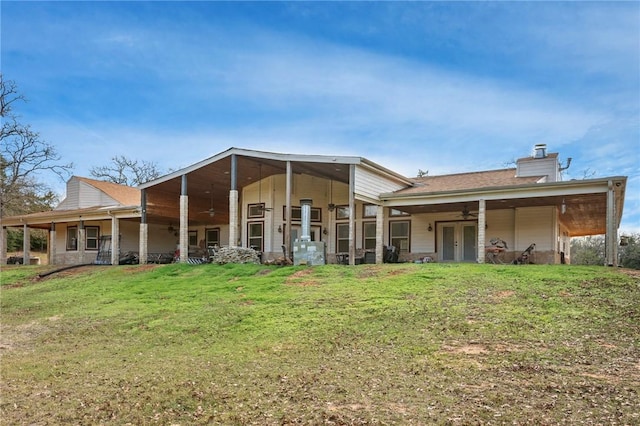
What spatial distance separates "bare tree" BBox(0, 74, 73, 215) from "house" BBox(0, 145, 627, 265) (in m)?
11.0

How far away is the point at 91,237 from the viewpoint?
25.5 metres

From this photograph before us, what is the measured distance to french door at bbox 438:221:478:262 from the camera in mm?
18234

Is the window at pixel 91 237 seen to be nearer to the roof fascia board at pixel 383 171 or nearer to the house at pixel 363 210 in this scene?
the house at pixel 363 210

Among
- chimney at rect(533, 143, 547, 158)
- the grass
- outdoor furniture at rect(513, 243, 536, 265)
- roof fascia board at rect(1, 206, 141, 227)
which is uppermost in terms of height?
chimney at rect(533, 143, 547, 158)

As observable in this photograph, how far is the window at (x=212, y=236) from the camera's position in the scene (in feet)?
80.3

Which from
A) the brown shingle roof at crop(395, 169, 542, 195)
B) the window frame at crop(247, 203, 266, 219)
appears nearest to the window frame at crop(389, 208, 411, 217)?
the brown shingle roof at crop(395, 169, 542, 195)

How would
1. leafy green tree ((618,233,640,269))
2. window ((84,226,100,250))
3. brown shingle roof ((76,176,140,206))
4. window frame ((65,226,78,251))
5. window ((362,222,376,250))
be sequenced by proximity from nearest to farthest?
1. window ((362,222,376,250))
2. leafy green tree ((618,233,640,269))
3. window ((84,226,100,250))
4. window frame ((65,226,78,251))
5. brown shingle roof ((76,176,140,206))

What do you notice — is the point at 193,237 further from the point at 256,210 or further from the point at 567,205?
the point at 567,205

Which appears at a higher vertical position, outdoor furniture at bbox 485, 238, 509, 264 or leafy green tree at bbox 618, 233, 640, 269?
outdoor furniture at bbox 485, 238, 509, 264

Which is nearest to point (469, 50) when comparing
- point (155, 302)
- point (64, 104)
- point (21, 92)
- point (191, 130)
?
point (155, 302)

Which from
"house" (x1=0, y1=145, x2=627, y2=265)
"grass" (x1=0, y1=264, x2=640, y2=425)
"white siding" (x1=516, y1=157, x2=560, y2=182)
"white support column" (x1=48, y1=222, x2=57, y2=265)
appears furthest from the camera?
"white support column" (x1=48, y1=222, x2=57, y2=265)

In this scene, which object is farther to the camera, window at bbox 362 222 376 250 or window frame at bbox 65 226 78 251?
window frame at bbox 65 226 78 251

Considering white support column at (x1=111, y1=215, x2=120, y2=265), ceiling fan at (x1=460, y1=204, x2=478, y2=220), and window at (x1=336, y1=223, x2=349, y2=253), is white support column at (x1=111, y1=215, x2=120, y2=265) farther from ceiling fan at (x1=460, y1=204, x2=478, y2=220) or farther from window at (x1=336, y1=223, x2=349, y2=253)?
ceiling fan at (x1=460, y1=204, x2=478, y2=220)

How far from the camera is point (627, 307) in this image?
8.49 meters
